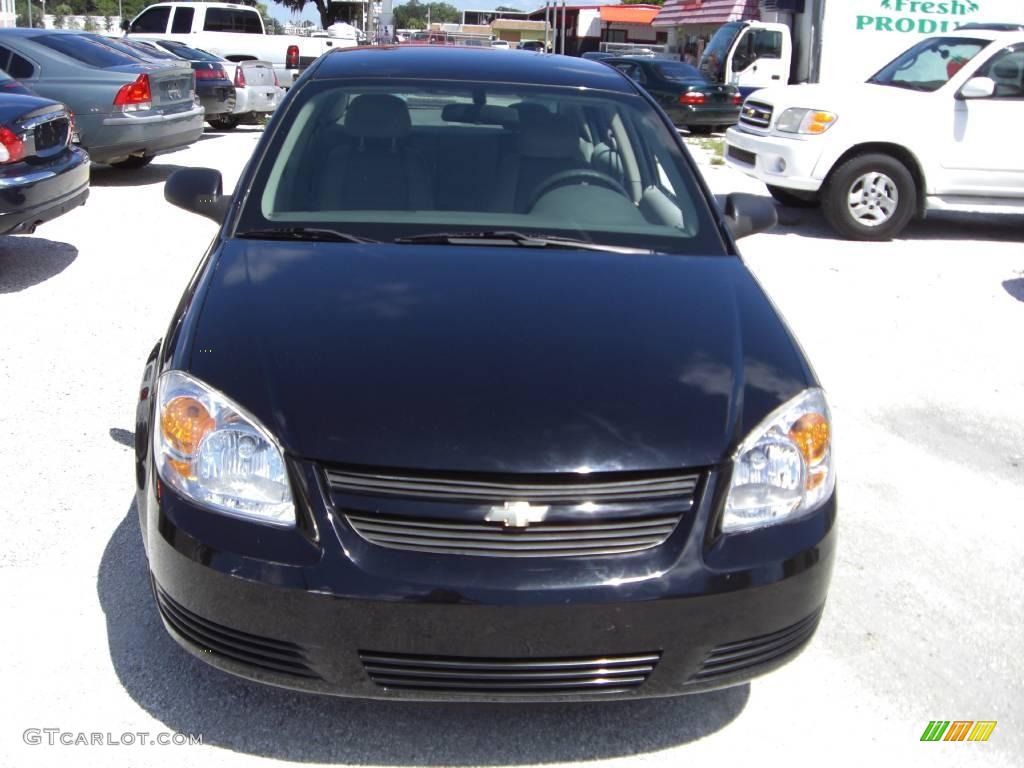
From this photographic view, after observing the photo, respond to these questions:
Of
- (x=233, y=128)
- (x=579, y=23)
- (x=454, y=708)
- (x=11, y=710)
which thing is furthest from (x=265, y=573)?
(x=579, y=23)

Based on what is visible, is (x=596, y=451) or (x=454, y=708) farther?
(x=454, y=708)

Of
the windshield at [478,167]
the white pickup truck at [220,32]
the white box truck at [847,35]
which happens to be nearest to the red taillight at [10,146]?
the windshield at [478,167]

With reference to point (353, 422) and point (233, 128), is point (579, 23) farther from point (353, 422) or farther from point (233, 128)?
point (353, 422)

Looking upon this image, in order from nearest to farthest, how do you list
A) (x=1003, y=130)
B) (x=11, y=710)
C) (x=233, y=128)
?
1. (x=11, y=710)
2. (x=1003, y=130)
3. (x=233, y=128)

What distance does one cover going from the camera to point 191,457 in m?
2.63

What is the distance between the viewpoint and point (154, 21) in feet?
70.0

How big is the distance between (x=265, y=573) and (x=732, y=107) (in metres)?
19.6

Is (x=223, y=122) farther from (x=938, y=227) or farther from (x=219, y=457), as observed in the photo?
(x=219, y=457)

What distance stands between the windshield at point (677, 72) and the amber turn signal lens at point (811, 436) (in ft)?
61.7

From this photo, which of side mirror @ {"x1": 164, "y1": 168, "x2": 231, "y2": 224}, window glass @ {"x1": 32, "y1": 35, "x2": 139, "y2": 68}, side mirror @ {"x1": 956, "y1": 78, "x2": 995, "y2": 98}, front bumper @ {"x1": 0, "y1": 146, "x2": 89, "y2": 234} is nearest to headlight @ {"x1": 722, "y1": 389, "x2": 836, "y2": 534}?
side mirror @ {"x1": 164, "y1": 168, "x2": 231, "y2": 224}

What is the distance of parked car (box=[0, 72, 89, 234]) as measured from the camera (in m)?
6.99

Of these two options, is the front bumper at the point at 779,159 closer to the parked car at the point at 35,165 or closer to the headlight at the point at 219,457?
the parked car at the point at 35,165

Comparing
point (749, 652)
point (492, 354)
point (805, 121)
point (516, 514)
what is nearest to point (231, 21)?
point (805, 121)

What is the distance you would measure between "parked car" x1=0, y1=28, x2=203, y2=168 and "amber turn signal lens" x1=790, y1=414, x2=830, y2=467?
9840mm
